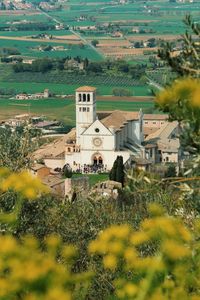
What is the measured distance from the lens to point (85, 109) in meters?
27.1

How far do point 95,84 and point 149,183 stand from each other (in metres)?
50.7

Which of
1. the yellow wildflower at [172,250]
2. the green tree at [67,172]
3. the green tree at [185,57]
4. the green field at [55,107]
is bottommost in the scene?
the green field at [55,107]

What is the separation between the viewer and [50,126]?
36.7 meters

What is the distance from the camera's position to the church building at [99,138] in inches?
1033

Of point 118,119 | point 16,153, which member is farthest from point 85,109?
point 16,153

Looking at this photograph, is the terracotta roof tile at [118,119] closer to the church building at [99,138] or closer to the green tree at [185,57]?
the church building at [99,138]

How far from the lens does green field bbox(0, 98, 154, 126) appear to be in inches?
1587

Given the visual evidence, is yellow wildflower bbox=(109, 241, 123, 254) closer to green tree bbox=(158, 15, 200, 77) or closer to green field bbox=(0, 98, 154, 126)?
green tree bbox=(158, 15, 200, 77)

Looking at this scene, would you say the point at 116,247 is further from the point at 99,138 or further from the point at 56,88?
the point at 56,88

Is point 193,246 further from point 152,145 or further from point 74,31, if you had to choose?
point 74,31

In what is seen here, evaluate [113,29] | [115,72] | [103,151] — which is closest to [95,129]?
[103,151]

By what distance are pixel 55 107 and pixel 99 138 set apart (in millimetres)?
17684

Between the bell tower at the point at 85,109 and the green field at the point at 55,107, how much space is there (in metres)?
10.7

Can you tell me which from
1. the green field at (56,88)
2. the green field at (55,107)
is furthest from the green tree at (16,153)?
the green field at (56,88)
